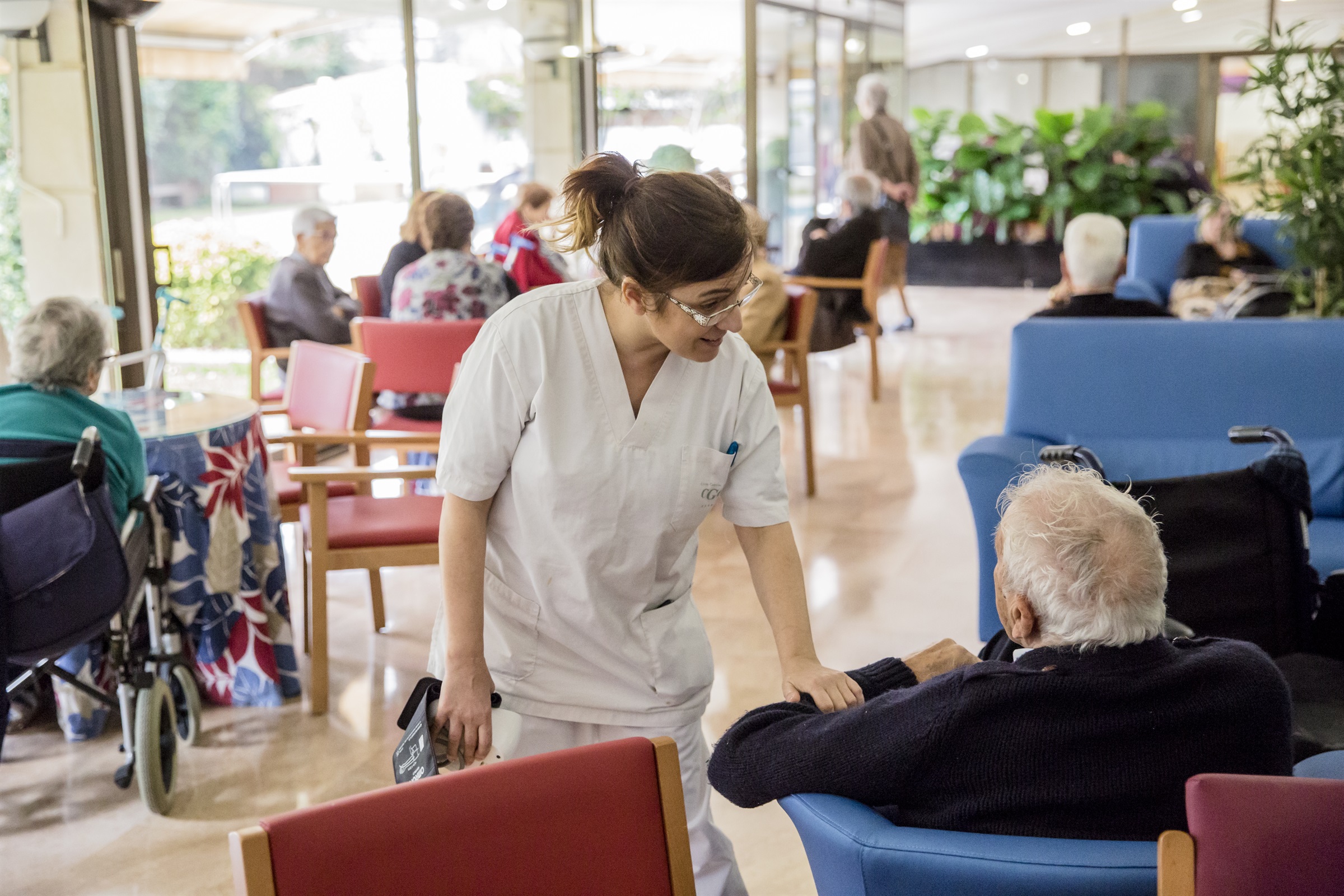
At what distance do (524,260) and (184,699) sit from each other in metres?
2.93

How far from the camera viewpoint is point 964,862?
113cm

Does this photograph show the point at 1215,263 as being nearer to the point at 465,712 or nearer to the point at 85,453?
the point at 85,453

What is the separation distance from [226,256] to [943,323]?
21.1 feet

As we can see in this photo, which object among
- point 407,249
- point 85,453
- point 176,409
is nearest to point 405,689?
point 176,409

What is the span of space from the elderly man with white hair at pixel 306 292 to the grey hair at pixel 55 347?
2.56 m

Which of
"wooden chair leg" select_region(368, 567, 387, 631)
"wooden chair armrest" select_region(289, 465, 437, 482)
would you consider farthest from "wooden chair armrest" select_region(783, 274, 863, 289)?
"wooden chair armrest" select_region(289, 465, 437, 482)

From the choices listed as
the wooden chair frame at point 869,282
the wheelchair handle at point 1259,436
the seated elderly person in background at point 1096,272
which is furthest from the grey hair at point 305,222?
the wheelchair handle at point 1259,436

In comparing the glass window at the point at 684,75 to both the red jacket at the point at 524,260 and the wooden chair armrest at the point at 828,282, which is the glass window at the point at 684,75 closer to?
the wooden chair armrest at the point at 828,282

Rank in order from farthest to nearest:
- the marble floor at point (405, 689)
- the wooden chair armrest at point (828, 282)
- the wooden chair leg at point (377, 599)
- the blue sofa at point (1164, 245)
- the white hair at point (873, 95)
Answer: the white hair at point (873, 95) → the blue sofa at point (1164, 245) → the wooden chair armrest at point (828, 282) → the wooden chair leg at point (377, 599) → the marble floor at point (405, 689)

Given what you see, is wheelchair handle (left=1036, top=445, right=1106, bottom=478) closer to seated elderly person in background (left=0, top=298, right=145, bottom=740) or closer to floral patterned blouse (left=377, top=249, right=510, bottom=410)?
seated elderly person in background (left=0, top=298, right=145, bottom=740)

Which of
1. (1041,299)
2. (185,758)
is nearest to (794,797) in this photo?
(185,758)

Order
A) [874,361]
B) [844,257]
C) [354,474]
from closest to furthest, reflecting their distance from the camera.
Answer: [354,474] → [844,257] → [874,361]

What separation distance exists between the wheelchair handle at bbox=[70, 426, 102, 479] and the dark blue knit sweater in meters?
1.81

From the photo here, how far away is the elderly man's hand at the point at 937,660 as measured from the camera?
1625 millimetres
